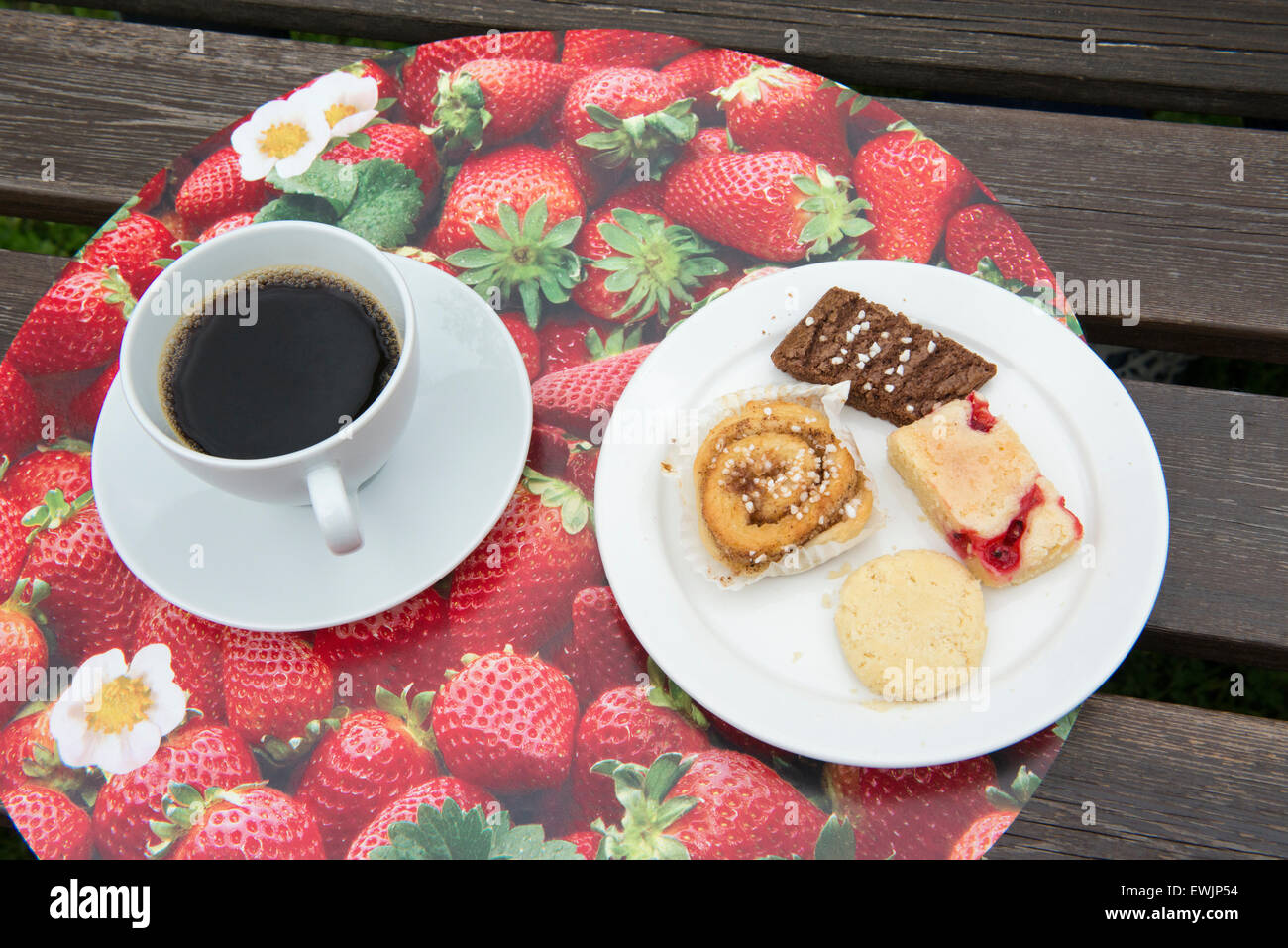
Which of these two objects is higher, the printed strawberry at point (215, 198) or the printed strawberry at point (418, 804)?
the printed strawberry at point (215, 198)

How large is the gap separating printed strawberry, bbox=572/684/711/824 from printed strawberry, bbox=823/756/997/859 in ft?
0.82

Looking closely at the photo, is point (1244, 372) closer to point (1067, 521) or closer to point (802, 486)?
point (1067, 521)

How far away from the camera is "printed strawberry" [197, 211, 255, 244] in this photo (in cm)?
198

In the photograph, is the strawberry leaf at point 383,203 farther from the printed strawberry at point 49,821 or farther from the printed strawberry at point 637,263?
the printed strawberry at point 49,821

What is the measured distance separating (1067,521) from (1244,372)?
187cm

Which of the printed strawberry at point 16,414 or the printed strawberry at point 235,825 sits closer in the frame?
the printed strawberry at point 235,825

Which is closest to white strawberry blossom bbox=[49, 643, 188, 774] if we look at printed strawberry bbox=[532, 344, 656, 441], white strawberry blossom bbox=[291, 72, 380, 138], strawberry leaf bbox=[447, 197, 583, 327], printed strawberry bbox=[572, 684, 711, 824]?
printed strawberry bbox=[572, 684, 711, 824]

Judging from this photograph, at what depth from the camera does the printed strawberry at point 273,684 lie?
165 centimetres

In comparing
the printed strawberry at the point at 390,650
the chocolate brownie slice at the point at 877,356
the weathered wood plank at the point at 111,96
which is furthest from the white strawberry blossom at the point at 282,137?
the chocolate brownie slice at the point at 877,356

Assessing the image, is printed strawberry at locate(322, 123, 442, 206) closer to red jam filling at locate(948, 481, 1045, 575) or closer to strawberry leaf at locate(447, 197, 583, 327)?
strawberry leaf at locate(447, 197, 583, 327)

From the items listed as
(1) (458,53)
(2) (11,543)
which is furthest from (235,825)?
(1) (458,53)

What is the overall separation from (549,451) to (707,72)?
94cm

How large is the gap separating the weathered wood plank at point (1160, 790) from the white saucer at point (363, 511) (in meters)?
1.10
